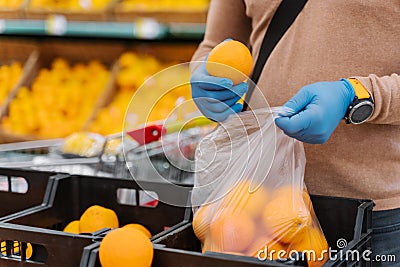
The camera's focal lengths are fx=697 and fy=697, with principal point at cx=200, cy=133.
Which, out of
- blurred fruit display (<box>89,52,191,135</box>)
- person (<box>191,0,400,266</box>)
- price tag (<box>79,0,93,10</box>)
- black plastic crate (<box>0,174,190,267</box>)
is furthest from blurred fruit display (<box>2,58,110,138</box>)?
person (<box>191,0,400,266</box>)

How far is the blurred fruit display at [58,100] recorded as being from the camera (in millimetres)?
3582

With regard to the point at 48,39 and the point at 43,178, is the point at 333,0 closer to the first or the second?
the point at 43,178

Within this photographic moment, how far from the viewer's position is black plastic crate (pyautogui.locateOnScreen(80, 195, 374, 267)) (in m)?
0.98

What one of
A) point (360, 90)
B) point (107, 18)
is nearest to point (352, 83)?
point (360, 90)

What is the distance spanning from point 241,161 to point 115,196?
326 millimetres

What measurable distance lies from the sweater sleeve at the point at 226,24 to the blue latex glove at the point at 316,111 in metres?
0.45

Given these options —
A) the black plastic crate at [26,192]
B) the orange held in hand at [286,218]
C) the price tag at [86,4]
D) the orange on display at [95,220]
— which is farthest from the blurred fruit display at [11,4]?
the orange held in hand at [286,218]

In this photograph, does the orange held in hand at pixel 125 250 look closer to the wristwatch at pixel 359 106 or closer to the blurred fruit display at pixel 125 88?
the wristwatch at pixel 359 106

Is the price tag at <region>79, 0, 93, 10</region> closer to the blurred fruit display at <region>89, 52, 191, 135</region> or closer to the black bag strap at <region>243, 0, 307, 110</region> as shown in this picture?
the blurred fruit display at <region>89, 52, 191, 135</region>

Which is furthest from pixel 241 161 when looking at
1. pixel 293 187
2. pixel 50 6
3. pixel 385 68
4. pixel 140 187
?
pixel 50 6

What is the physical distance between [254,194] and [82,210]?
1.44ft

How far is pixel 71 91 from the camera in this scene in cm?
373

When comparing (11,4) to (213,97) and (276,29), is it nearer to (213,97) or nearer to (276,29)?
(276,29)

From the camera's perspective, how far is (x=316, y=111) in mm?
1142
